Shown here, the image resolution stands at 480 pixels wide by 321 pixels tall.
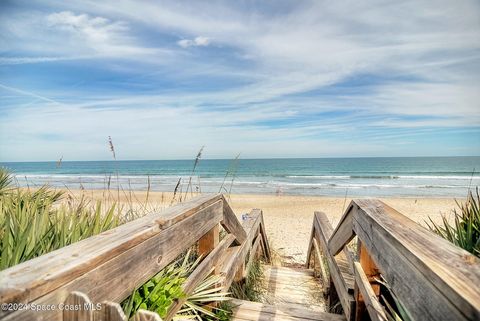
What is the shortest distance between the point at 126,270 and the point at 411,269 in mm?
1177

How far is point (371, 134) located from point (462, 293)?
87097 millimetres

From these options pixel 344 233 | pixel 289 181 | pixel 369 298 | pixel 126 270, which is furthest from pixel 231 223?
pixel 289 181

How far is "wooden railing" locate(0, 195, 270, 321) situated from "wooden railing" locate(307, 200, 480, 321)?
0.87 m

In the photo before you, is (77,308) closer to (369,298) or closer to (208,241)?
(369,298)

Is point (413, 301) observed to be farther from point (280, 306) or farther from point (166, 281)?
point (280, 306)

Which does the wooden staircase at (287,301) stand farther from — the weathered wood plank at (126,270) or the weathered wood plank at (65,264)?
the weathered wood plank at (65,264)

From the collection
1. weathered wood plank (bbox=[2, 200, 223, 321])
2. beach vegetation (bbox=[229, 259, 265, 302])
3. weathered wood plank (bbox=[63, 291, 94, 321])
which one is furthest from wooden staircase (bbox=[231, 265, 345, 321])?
weathered wood plank (bbox=[63, 291, 94, 321])

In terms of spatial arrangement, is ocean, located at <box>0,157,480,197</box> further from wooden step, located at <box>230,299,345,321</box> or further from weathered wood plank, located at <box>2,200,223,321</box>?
weathered wood plank, located at <box>2,200,223,321</box>

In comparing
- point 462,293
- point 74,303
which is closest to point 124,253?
point 74,303

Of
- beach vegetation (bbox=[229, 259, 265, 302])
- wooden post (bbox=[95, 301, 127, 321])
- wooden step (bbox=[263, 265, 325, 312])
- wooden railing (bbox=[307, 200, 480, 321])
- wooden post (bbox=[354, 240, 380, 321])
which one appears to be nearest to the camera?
wooden post (bbox=[95, 301, 127, 321])

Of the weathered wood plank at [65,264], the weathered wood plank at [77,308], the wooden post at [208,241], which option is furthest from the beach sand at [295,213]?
the weathered wood plank at [77,308]

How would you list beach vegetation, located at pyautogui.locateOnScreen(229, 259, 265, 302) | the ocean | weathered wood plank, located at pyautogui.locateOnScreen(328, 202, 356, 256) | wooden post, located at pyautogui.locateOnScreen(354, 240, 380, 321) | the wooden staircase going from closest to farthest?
wooden post, located at pyautogui.locateOnScreen(354, 240, 380, 321) → weathered wood plank, located at pyautogui.locateOnScreen(328, 202, 356, 256) → the wooden staircase → beach vegetation, located at pyautogui.locateOnScreen(229, 259, 265, 302) → the ocean

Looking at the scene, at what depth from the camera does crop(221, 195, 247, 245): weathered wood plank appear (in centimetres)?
260

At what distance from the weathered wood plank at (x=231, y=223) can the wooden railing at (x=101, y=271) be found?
54cm
